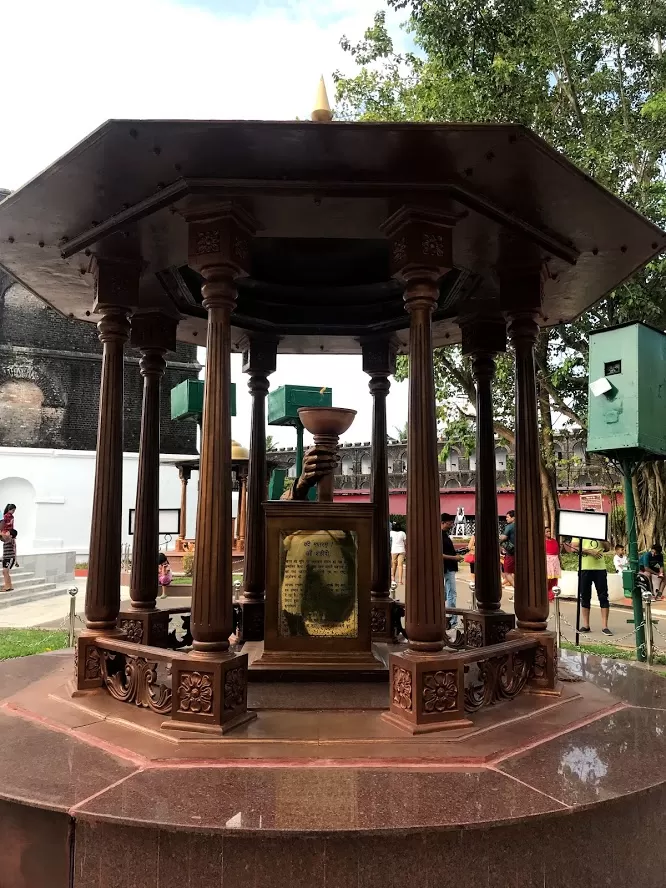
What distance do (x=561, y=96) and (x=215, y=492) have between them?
60.6 feet

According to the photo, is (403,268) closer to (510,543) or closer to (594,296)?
(594,296)

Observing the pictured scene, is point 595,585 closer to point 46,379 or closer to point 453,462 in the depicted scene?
point 46,379

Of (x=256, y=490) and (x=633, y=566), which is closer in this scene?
(x=256, y=490)

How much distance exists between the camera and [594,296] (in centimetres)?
673

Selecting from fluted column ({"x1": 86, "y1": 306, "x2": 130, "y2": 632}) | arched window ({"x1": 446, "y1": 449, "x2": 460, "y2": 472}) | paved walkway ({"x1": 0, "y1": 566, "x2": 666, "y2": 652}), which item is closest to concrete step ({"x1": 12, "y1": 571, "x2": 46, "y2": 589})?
paved walkway ({"x1": 0, "y1": 566, "x2": 666, "y2": 652})

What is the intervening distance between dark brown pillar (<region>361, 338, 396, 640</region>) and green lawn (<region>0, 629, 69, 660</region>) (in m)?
4.91

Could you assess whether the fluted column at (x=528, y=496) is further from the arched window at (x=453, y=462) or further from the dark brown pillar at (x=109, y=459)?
A: the arched window at (x=453, y=462)

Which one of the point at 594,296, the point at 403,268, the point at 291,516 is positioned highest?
the point at 594,296

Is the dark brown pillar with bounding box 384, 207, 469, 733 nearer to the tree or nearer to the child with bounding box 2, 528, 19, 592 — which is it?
the tree

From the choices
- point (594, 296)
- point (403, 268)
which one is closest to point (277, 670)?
point (403, 268)

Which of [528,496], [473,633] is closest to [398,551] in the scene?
[473,633]

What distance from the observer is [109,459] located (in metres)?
5.50

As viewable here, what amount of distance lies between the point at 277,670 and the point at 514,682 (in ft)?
6.60

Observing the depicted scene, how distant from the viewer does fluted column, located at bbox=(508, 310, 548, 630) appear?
17.9 feet
